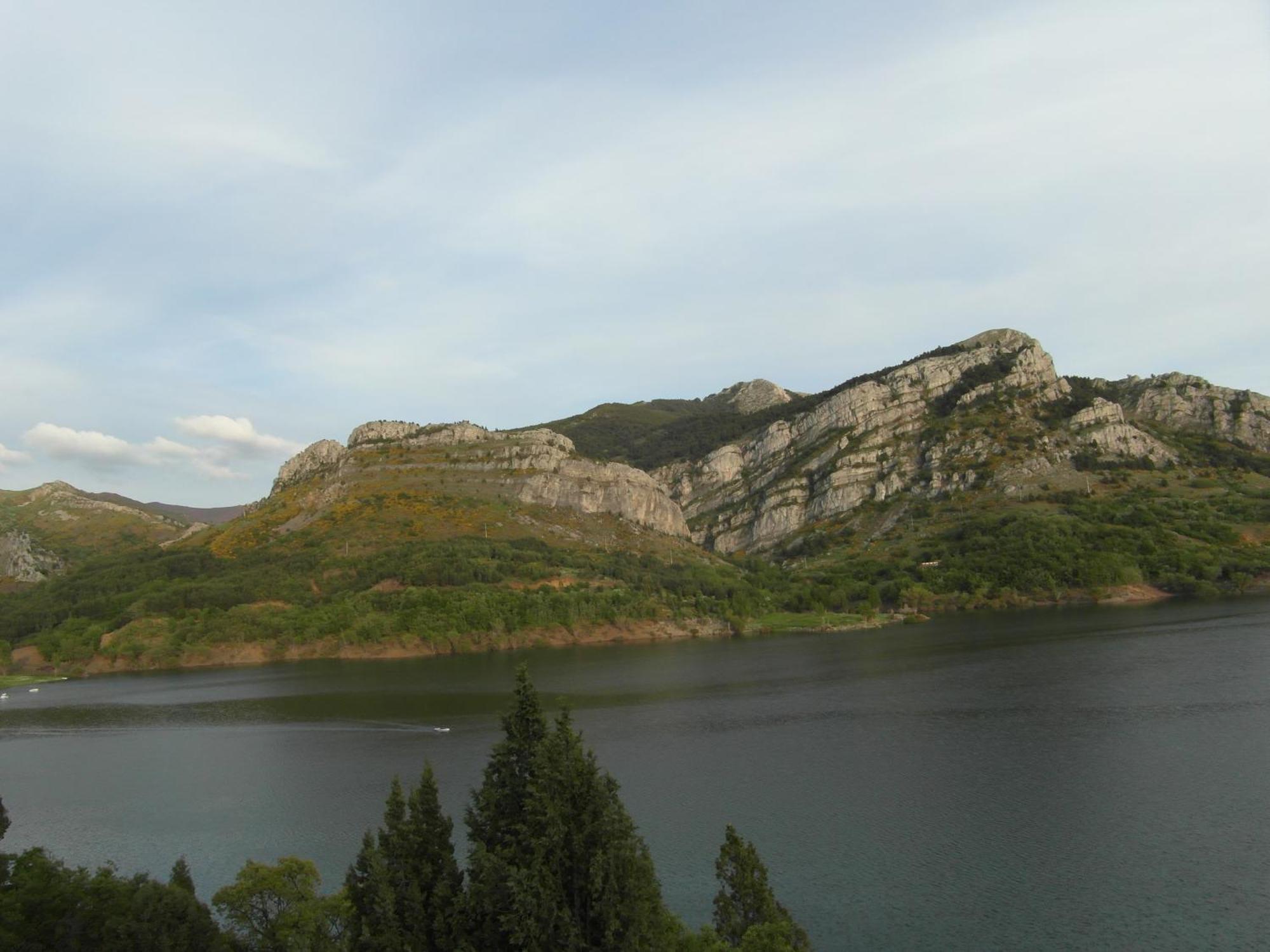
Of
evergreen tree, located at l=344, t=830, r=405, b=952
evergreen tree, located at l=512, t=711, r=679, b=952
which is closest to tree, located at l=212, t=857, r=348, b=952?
evergreen tree, located at l=344, t=830, r=405, b=952

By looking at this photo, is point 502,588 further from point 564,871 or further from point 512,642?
point 564,871

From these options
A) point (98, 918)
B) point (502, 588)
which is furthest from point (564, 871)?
point (502, 588)

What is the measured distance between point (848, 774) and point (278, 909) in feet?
124

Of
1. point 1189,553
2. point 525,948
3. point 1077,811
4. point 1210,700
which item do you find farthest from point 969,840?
point 1189,553

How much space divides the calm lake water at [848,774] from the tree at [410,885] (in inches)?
644

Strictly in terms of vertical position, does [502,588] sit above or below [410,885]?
above

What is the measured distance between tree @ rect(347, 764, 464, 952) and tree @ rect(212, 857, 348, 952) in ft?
22.9

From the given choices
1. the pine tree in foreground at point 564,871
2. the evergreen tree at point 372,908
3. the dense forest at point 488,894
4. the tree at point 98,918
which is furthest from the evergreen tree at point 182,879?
the pine tree in foreground at point 564,871

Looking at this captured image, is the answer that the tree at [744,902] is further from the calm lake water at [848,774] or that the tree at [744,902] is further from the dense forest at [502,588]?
the dense forest at [502,588]

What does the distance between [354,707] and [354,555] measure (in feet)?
310

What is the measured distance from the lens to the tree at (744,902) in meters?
30.4

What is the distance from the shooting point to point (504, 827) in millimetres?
24453

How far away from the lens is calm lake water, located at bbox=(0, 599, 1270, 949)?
125ft

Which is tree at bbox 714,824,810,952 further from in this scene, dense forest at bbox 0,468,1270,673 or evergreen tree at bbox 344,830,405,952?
dense forest at bbox 0,468,1270,673
